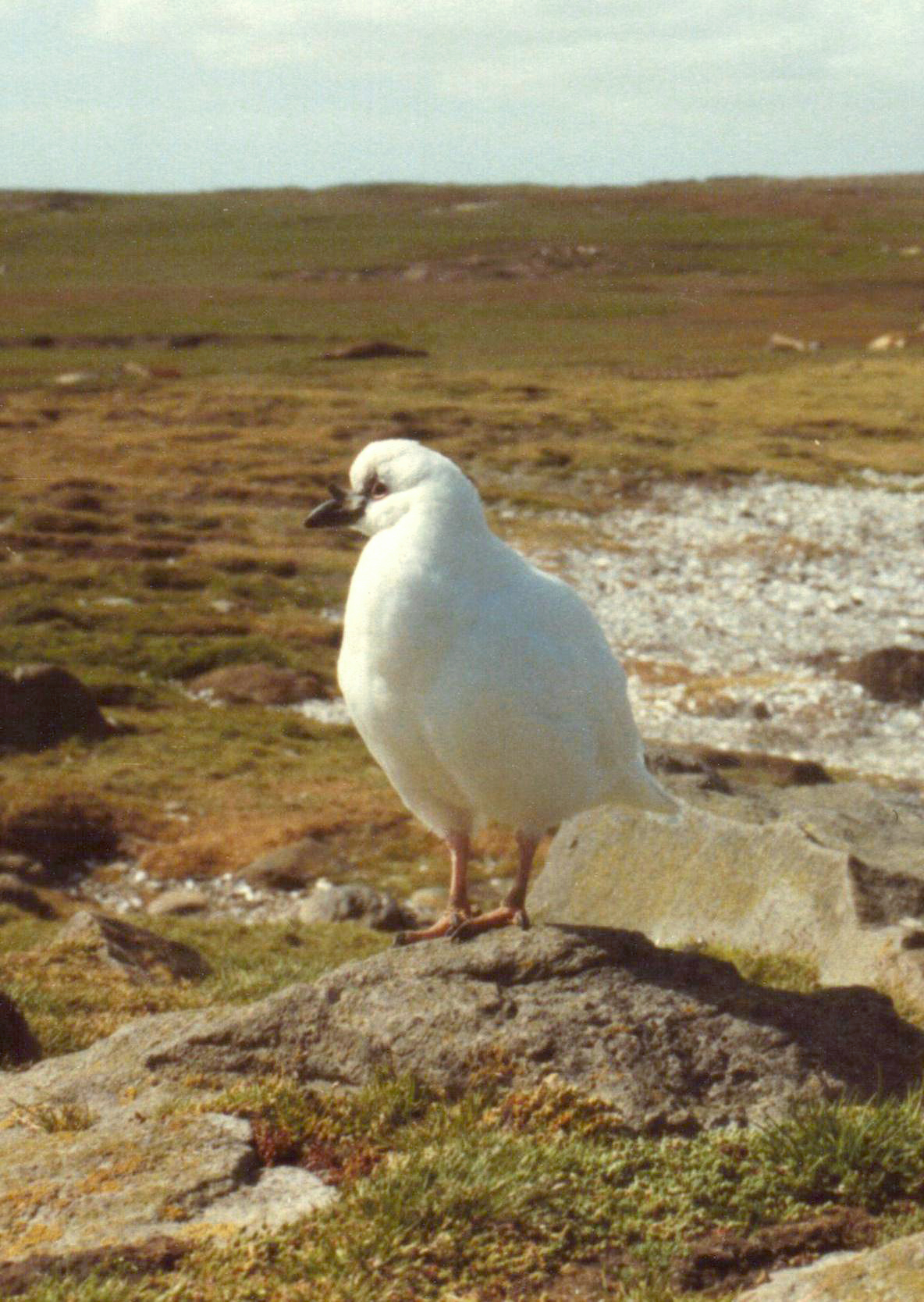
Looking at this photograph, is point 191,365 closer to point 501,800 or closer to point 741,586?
point 741,586

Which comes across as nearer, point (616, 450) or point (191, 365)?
point (616, 450)

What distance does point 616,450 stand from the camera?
54.8 m

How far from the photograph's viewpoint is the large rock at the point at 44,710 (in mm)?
23625

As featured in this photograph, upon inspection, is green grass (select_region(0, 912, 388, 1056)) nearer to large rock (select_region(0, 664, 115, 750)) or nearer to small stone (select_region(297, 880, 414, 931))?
small stone (select_region(297, 880, 414, 931))

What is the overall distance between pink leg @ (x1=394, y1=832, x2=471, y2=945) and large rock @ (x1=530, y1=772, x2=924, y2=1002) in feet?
6.10

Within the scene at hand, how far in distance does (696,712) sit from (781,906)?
16.1m

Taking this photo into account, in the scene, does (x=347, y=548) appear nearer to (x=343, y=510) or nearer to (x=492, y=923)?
(x=343, y=510)

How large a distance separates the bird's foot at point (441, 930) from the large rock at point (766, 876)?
2.24m

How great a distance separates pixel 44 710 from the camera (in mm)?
24078

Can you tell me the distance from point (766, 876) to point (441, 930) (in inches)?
126

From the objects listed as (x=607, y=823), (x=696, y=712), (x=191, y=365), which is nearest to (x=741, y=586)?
(x=696, y=712)

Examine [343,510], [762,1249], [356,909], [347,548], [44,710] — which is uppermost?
[343,510]

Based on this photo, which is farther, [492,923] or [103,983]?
[103,983]

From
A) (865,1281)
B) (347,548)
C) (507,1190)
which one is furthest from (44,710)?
(865,1281)
